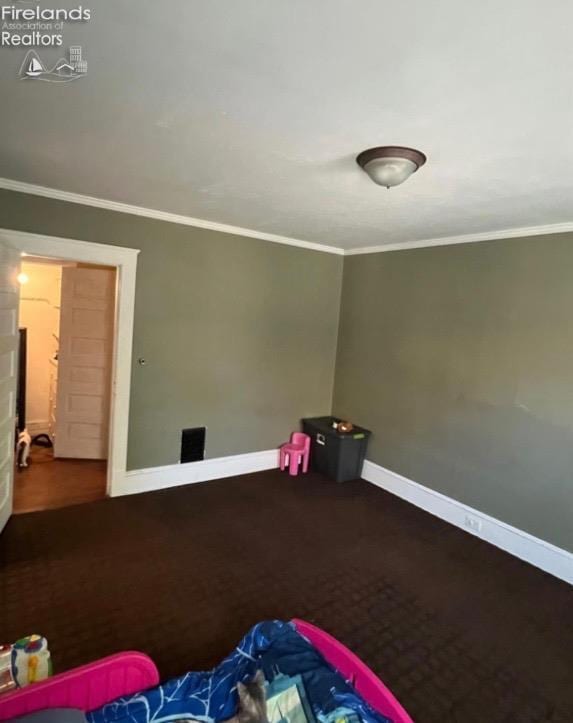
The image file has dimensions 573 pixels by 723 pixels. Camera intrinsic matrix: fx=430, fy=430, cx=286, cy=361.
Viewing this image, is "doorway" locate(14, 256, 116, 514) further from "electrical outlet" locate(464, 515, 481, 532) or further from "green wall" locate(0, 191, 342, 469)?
"electrical outlet" locate(464, 515, 481, 532)

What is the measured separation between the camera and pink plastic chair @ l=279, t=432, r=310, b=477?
180 inches

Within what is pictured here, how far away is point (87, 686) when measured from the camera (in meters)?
1.47

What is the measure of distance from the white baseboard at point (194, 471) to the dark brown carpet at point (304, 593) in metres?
0.18

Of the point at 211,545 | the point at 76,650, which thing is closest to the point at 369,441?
the point at 211,545

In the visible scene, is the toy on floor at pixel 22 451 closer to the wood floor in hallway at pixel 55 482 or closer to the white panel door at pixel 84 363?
the wood floor in hallway at pixel 55 482

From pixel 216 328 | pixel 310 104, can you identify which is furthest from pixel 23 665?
pixel 216 328

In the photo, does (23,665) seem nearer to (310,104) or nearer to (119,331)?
(310,104)

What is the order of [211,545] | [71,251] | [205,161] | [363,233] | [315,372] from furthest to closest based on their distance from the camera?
[315,372] < [363,233] < [71,251] < [211,545] < [205,161]

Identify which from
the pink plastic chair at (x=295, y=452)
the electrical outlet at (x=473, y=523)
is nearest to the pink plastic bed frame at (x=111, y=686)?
the electrical outlet at (x=473, y=523)

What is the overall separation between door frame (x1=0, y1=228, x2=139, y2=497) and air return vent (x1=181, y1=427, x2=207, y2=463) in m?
0.55

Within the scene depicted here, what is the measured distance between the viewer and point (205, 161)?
7.62 ft

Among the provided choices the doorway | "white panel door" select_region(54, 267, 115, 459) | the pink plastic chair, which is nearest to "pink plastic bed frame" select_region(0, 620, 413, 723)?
the pink plastic chair

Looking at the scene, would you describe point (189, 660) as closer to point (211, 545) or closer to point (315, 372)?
point (211, 545)

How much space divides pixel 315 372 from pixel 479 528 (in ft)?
7.34
